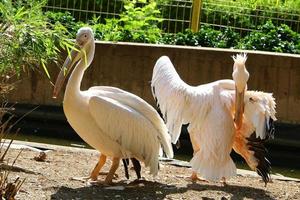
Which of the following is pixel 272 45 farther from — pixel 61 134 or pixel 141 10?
pixel 61 134

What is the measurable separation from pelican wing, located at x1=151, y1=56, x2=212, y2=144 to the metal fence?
269 inches

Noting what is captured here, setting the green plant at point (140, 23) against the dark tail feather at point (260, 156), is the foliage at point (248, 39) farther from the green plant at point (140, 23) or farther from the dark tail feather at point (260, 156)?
the dark tail feather at point (260, 156)

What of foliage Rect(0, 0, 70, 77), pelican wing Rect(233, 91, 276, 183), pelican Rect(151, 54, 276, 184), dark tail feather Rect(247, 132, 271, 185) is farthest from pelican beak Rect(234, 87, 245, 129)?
foliage Rect(0, 0, 70, 77)

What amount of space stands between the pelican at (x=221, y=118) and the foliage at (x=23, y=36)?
6.45 ft

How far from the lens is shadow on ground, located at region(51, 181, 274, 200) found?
22.0 feet

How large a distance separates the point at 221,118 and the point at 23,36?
2454mm

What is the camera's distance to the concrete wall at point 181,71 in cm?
1183

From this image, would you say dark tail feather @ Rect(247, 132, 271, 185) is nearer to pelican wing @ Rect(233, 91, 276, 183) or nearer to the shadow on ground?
pelican wing @ Rect(233, 91, 276, 183)

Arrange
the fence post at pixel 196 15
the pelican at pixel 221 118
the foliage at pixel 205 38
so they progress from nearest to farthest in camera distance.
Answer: the pelican at pixel 221 118
the foliage at pixel 205 38
the fence post at pixel 196 15

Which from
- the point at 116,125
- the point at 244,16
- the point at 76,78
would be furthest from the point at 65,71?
the point at 244,16

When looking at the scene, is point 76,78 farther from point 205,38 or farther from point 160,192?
point 205,38

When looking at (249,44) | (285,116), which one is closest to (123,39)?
(249,44)

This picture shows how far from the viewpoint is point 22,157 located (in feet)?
25.9

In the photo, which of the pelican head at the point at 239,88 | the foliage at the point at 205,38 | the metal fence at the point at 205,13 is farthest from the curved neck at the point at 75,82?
the metal fence at the point at 205,13
